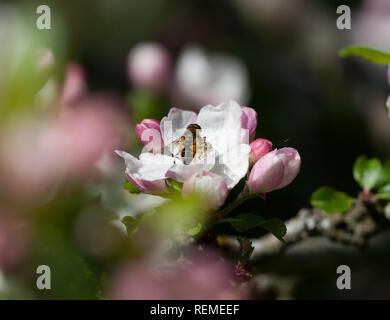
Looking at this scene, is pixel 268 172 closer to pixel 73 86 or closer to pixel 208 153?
pixel 208 153

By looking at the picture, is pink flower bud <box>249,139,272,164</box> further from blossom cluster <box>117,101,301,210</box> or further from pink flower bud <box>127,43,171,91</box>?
pink flower bud <box>127,43,171,91</box>

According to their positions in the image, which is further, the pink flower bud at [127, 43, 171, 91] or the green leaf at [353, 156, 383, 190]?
the pink flower bud at [127, 43, 171, 91]

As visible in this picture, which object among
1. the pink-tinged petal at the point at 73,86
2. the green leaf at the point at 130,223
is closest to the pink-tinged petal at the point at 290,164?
the green leaf at the point at 130,223

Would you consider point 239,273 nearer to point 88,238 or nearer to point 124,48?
point 88,238

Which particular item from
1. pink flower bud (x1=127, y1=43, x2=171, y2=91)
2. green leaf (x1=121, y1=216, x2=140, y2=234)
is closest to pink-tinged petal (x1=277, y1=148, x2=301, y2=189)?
green leaf (x1=121, y1=216, x2=140, y2=234)

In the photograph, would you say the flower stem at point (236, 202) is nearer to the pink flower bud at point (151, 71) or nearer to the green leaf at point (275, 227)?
the green leaf at point (275, 227)

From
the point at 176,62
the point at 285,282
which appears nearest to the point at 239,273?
the point at 285,282
